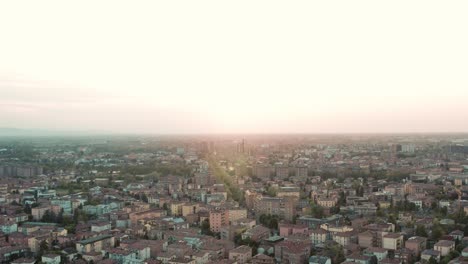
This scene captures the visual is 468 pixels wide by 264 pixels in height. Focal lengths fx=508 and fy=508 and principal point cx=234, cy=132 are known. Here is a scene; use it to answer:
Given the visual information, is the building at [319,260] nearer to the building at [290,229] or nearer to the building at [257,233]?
the building at [257,233]

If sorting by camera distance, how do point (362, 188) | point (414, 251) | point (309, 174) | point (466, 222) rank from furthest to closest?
point (309, 174) < point (362, 188) < point (466, 222) < point (414, 251)

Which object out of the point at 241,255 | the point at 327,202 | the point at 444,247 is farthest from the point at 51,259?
the point at 327,202

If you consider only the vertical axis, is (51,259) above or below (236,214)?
below

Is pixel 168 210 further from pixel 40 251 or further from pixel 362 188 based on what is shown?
pixel 362 188

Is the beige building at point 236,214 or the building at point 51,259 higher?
the beige building at point 236,214

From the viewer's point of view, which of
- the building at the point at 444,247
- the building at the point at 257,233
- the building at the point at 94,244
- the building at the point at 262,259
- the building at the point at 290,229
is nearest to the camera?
the building at the point at 262,259

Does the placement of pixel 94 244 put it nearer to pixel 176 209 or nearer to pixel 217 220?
pixel 217 220

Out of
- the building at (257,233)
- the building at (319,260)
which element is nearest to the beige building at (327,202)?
the building at (257,233)

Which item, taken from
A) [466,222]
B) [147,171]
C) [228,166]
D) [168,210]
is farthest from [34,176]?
[466,222]

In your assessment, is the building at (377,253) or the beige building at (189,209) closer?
the building at (377,253)
